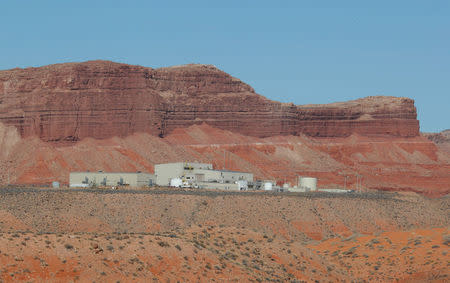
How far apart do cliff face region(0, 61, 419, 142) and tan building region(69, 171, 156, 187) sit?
4026cm

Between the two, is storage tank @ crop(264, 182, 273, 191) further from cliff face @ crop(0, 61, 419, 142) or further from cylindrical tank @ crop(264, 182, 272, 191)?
cliff face @ crop(0, 61, 419, 142)

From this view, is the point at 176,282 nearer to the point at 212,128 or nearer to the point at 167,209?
the point at 167,209

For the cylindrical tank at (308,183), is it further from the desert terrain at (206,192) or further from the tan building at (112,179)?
the tan building at (112,179)

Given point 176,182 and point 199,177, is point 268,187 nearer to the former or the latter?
point 199,177

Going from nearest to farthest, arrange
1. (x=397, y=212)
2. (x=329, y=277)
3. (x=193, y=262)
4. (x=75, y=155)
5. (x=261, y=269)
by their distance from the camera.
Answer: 1. (x=193, y=262)
2. (x=261, y=269)
3. (x=329, y=277)
4. (x=397, y=212)
5. (x=75, y=155)

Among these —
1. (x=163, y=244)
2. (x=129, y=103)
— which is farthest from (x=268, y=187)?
(x=163, y=244)

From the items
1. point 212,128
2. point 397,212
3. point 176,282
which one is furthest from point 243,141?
point 176,282

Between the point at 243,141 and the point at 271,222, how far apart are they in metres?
80.9

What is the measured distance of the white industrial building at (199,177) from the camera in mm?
99875

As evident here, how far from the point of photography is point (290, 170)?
14575cm

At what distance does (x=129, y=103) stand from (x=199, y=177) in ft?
169

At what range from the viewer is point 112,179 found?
101 metres

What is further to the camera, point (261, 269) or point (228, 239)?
point (228, 239)

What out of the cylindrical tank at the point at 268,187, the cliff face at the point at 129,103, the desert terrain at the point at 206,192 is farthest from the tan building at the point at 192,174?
the cliff face at the point at 129,103
